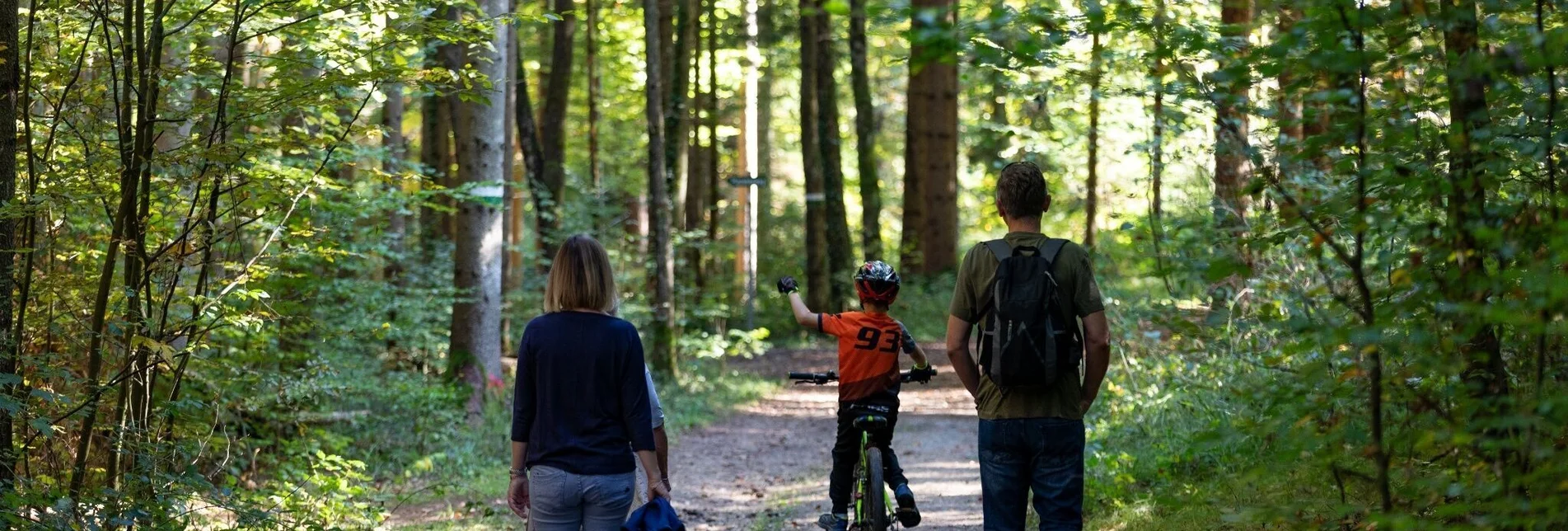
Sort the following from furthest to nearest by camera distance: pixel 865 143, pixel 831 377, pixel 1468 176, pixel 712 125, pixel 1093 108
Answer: pixel 712 125 < pixel 865 143 < pixel 1093 108 < pixel 831 377 < pixel 1468 176

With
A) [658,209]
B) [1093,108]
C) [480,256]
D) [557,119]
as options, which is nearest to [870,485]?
[480,256]

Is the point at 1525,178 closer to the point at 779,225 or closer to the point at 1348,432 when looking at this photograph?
the point at 1348,432

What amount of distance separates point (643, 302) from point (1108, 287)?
1051cm

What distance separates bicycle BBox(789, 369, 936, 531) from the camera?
653 cm

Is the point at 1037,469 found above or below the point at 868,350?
below

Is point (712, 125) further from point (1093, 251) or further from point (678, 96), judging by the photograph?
point (1093, 251)

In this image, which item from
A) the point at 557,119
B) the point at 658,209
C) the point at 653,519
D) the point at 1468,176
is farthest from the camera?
the point at 557,119

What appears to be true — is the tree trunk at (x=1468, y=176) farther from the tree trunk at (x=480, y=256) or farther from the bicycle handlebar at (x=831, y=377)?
the tree trunk at (x=480, y=256)

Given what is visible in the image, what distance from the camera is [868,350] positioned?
261 inches

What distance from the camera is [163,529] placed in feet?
18.7

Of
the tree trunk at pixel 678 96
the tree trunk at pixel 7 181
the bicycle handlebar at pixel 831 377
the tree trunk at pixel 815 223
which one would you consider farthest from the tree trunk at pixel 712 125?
the tree trunk at pixel 7 181

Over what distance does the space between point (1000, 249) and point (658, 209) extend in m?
11.8

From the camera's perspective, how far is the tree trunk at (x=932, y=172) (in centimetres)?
2658

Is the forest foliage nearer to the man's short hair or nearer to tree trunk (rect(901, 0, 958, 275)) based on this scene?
the man's short hair
